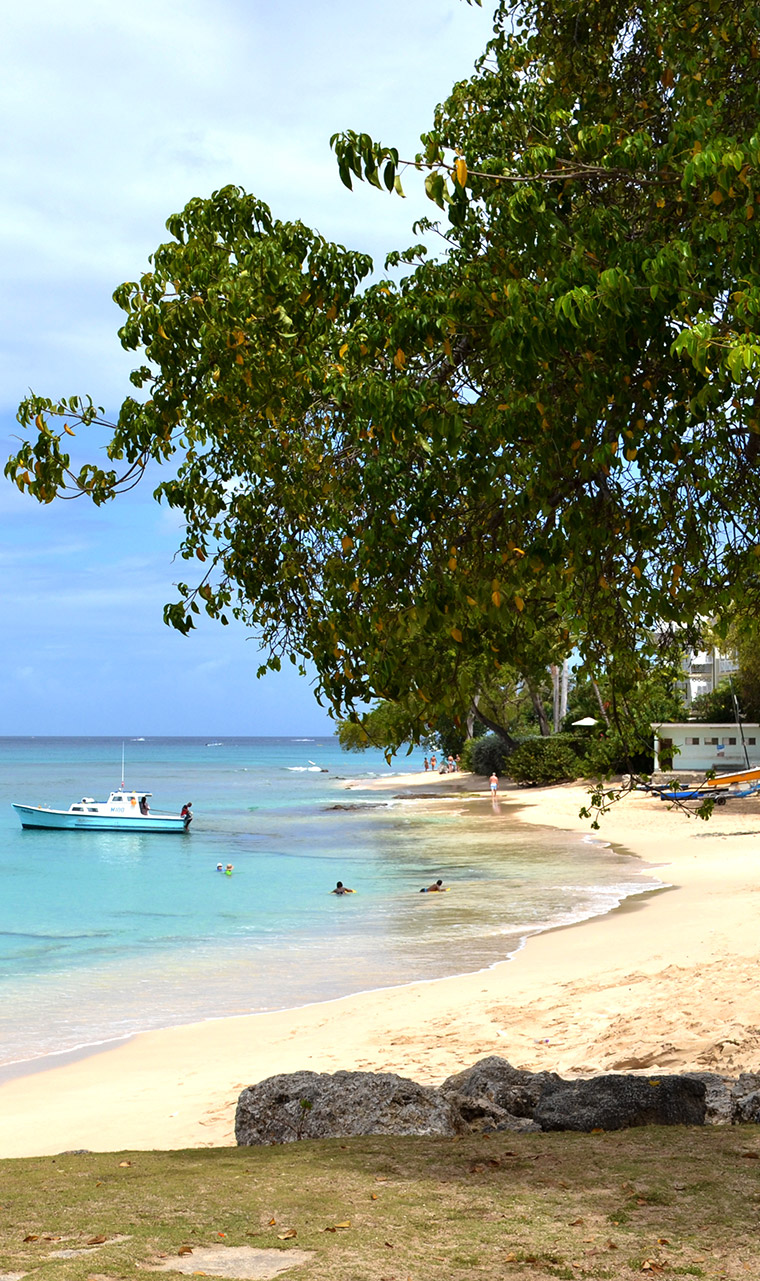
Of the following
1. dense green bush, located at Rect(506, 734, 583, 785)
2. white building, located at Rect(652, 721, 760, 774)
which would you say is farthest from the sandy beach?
dense green bush, located at Rect(506, 734, 583, 785)

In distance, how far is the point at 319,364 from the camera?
6602 mm

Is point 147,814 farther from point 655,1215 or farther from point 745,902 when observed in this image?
point 655,1215

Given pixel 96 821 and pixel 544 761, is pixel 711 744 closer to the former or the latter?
pixel 544 761

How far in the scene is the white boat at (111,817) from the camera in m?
45.2

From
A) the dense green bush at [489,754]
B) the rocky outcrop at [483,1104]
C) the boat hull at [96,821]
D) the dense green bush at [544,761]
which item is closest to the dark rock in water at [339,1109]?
the rocky outcrop at [483,1104]

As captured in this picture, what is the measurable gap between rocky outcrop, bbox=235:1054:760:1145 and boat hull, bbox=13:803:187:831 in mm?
38663

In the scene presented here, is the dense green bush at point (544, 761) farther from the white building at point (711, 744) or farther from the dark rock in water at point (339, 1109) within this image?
the dark rock in water at point (339, 1109)

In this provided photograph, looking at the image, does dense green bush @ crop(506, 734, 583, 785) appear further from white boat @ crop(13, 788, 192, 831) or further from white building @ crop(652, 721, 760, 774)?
white boat @ crop(13, 788, 192, 831)

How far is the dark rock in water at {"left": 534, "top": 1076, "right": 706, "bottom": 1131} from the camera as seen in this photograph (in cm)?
643

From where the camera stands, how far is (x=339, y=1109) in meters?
6.89

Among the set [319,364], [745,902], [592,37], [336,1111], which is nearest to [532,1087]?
[336,1111]

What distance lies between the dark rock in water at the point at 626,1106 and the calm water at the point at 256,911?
32.1 ft

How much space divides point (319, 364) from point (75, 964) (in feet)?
56.3

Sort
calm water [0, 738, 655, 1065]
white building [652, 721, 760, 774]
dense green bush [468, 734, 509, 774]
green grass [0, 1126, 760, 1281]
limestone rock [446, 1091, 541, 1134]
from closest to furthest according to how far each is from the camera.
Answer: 1. green grass [0, 1126, 760, 1281]
2. limestone rock [446, 1091, 541, 1134]
3. calm water [0, 738, 655, 1065]
4. white building [652, 721, 760, 774]
5. dense green bush [468, 734, 509, 774]
